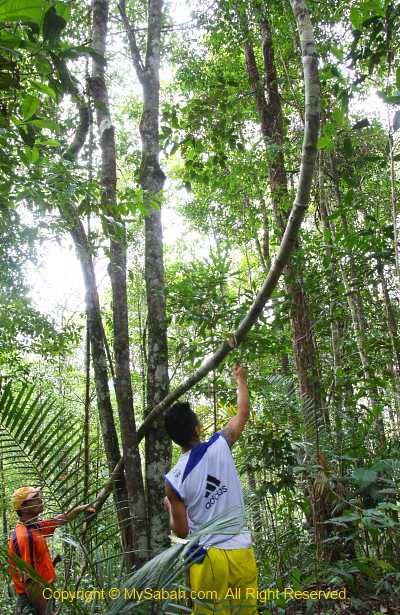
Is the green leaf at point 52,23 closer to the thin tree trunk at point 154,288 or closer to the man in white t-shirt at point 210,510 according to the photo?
the thin tree trunk at point 154,288

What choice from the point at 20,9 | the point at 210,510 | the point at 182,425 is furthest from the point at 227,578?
the point at 20,9

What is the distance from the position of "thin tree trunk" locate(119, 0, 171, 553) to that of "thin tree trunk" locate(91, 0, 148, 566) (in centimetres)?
9

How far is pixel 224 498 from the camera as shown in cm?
237

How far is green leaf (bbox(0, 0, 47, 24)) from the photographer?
120 centimetres

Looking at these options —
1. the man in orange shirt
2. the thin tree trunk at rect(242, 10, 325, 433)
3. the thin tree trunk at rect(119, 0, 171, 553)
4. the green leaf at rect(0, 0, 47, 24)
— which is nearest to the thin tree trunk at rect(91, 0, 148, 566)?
the thin tree trunk at rect(119, 0, 171, 553)

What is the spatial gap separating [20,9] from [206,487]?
6.70 ft

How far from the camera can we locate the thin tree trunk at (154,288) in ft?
11.4

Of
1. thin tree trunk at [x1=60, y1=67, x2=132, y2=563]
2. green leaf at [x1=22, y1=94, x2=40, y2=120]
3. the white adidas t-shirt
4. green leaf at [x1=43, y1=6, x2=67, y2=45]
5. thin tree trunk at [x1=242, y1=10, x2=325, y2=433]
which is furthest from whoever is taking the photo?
thin tree trunk at [x1=242, y1=10, x2=325, y2=433]

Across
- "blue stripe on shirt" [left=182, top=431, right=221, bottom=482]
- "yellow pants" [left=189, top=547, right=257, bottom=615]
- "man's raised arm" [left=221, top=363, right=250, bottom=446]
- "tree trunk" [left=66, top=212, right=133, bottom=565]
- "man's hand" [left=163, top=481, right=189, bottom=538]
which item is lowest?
"yellow pants" [left=189, top=547, right=257, bottom=615]

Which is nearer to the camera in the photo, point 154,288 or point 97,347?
point 154,288

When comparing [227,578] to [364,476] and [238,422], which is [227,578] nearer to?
[238,422]

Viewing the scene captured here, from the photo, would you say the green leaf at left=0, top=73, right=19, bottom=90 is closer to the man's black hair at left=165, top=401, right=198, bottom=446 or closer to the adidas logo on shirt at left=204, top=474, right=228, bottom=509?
the man's black hair at left=165, top=401, right=198, bottom=446

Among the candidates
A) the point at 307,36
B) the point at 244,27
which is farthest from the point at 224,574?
the point at 244,27

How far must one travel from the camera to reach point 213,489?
7.76 feet
